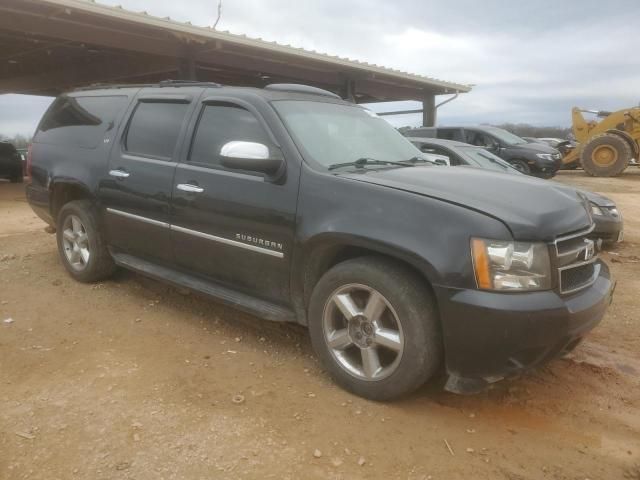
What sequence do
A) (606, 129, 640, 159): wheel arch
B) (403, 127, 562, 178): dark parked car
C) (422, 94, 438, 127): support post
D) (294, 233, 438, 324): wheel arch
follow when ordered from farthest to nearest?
(422, 94, 438, 127): support post, (606, 129, 640, 159): wheel arch, (403, 127, 562, 178): dark parked car, (294, 233, 438, 324): wheel arch

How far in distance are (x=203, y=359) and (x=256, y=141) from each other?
4.88 ft

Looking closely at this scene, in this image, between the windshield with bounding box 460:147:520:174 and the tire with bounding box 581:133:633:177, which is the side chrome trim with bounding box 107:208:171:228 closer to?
the windshield with bounding box 460:147:520:174

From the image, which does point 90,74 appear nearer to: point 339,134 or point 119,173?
point 119,173

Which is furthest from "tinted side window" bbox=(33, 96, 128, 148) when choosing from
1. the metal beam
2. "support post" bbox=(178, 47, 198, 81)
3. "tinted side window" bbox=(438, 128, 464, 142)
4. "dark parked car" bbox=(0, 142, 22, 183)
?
"dark parked car" bbox=(0, 142, 22, 183)

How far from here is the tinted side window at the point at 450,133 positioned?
547 inches

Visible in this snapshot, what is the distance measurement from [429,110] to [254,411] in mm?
17645

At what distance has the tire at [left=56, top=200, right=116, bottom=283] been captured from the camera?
15.3 feet

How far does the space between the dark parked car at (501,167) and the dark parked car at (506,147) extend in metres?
5.72

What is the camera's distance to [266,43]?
464 inches

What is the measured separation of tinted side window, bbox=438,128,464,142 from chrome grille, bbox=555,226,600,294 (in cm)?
1134

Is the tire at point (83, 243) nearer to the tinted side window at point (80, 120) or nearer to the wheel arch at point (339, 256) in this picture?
the tinted side window at point (80, 120)

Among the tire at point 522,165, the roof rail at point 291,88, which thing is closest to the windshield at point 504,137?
the tire at point 522,165

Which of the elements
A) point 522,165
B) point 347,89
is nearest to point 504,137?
point 522,165

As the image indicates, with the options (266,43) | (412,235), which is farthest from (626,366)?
(266,43)
